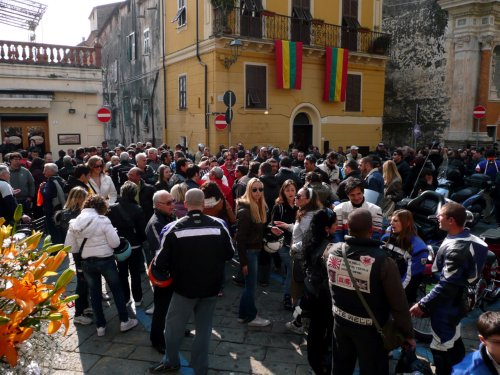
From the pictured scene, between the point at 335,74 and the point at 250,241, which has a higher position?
the point at 335,74

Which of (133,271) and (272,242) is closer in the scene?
(272,242)

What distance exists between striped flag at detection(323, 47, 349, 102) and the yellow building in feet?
1.11

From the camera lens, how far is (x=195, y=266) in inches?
156

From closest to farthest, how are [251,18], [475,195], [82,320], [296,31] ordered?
[82,320] < [475,195] < [251,18] < [296,31]

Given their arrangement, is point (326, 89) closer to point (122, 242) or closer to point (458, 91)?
point (458, 91)

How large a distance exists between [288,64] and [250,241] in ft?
46.6

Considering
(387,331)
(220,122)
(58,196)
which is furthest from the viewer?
(220,122)

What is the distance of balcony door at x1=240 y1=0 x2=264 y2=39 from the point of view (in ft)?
56.2

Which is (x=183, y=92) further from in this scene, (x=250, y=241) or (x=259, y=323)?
(x=259, y=323)

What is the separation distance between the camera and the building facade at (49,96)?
45.6ft

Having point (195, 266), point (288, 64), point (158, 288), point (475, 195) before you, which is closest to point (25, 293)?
point (195, 266)

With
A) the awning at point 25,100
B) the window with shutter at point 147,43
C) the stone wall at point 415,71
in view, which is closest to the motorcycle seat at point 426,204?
the awning at point 25,100

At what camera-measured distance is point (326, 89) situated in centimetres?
1953

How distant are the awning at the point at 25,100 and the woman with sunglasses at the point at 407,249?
43.1 feet
